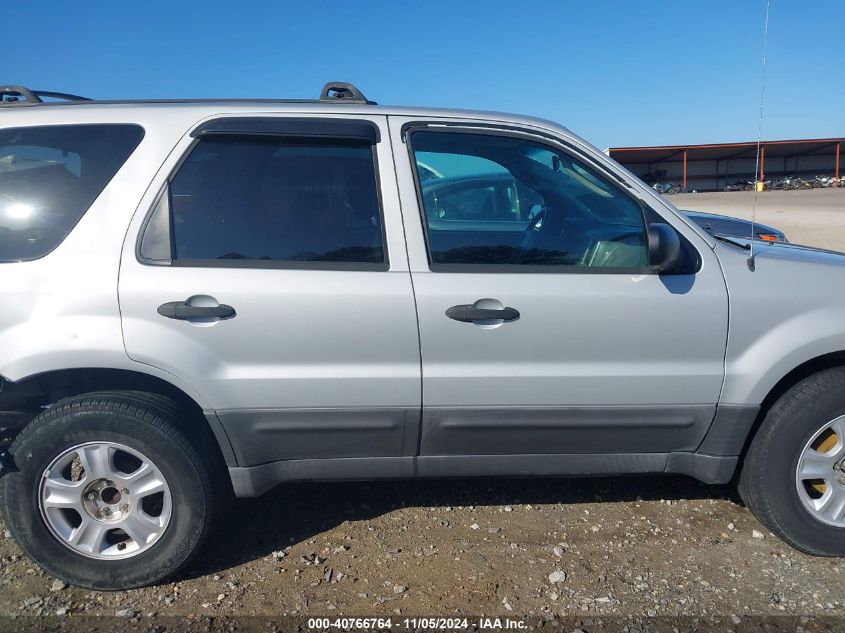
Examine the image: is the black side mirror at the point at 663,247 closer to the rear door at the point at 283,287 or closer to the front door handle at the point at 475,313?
the front door handle at the point at 475,313

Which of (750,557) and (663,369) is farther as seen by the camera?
(750,557)

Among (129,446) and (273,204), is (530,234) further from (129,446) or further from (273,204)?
(129,446)

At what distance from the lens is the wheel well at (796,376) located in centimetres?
298

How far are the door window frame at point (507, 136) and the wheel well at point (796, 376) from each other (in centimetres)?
78

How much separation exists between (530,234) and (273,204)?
1.17m

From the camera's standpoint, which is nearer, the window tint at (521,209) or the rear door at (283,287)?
the rear door at (283,287)

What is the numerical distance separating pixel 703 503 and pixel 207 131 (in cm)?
301

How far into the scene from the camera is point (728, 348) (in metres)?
2.89

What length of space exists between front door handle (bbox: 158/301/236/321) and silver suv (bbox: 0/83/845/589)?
14mm

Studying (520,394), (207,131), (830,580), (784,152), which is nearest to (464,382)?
(520,394)

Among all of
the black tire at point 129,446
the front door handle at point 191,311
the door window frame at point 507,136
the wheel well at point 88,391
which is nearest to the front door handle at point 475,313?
the door window frame at point 507,136

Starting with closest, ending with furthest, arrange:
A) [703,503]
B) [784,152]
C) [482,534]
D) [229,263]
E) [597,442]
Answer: [229,263] → [597,442] → [482,534] → [703,503] → [784,152]

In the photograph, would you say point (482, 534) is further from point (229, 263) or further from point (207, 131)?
point (207, 131)

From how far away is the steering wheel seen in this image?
2934 millimetres
